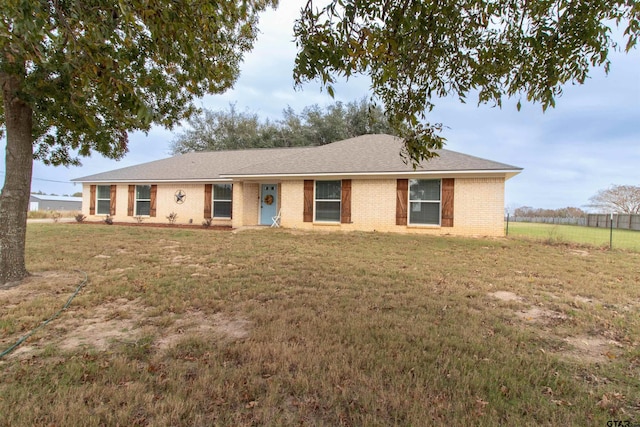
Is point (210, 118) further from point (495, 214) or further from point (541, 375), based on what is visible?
point (541, 375)

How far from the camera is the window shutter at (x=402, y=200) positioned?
1275cm

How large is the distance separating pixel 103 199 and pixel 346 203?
14585 millimetres

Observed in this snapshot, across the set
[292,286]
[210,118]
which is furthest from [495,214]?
[210,118]

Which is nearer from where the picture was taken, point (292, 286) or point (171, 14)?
point (171, 14)

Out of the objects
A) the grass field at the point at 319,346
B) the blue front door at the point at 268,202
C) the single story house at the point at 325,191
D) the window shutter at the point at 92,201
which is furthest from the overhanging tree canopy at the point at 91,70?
the window shutter at the point at 92,201

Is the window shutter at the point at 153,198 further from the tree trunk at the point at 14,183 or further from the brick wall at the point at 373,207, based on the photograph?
the tree trunk at the point at 14,183

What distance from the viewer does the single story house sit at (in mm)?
12055

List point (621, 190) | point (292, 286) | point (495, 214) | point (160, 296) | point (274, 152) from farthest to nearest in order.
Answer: point (621, 190)
point (274, 152)
point (495, 214)
point (292, 286)
point (160, 296)

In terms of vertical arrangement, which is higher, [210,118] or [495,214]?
[210,118]

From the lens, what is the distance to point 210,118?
29859 millimetres

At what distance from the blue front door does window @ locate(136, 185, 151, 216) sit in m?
6.67

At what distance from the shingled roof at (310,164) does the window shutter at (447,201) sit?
0.66m

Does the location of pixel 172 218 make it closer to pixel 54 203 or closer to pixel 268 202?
pixel 268 202

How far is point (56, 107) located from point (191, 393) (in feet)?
16.7
